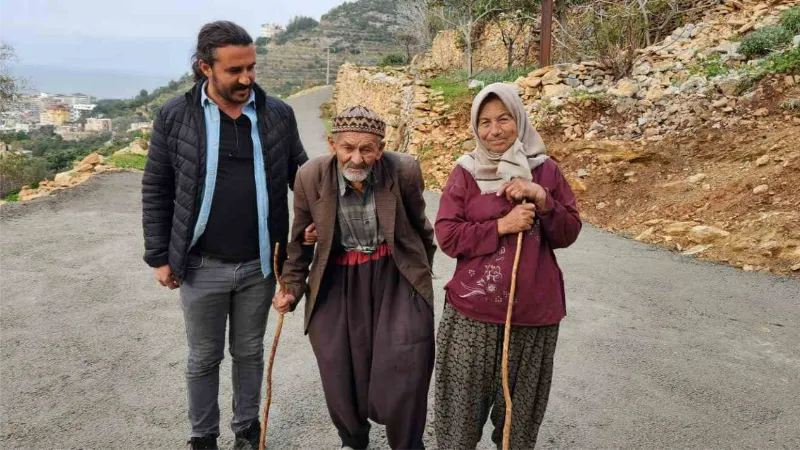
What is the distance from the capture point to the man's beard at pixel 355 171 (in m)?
2.37

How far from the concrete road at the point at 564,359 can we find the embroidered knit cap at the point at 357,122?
1.74 metres

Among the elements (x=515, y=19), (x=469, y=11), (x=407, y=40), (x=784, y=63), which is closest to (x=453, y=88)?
(x=515, y=19)

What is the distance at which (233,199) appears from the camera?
2527mm

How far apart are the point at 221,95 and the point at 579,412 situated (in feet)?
8.77

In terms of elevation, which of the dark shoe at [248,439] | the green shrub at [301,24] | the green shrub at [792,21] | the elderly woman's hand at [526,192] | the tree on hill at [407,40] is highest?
the green shrub at [301,24]

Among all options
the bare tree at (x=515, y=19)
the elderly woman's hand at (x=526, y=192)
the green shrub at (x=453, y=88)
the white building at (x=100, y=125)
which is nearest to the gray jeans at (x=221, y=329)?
the elderly woman's hand at (x=526, y=192)

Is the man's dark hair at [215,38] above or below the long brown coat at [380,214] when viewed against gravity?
above

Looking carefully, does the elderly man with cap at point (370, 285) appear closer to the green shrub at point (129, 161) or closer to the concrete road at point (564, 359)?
the concrete road at point (564, 359)

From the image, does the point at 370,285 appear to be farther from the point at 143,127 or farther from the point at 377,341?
the point at 143,127

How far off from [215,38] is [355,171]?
78cm

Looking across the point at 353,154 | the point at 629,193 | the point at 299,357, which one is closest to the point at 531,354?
the point at 353,154

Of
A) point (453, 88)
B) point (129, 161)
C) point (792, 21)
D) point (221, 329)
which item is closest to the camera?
point (221, 329)

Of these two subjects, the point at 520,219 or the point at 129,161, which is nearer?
the point at 520,219

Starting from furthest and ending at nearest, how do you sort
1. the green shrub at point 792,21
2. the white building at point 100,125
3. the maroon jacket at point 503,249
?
the white building at point 100,125
the green shrub at point 792,21
the maroon jacket at point 503,249
